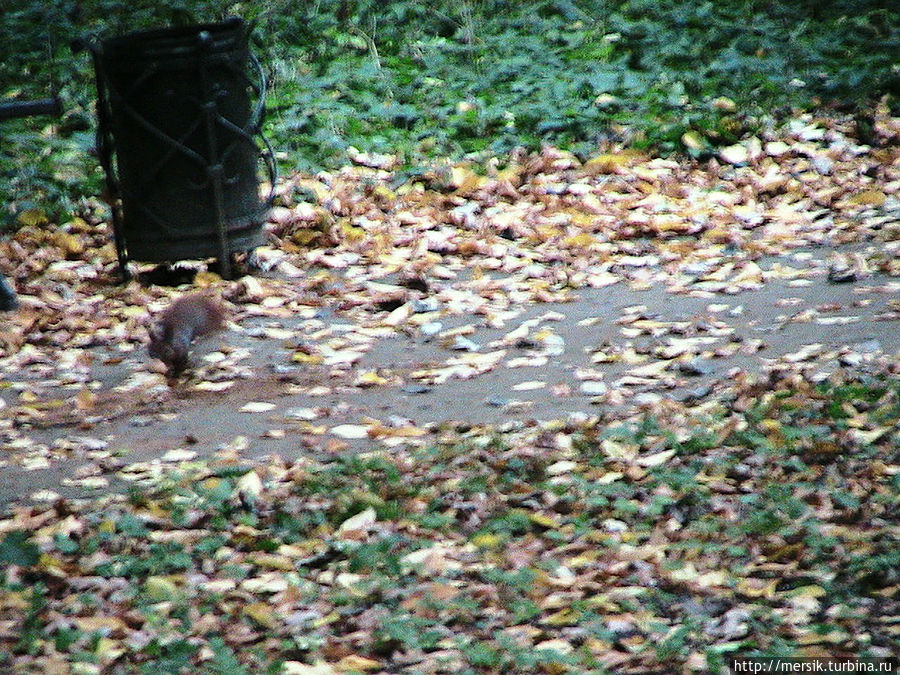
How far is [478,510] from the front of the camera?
4203 millimetres

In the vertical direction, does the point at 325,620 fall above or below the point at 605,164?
below

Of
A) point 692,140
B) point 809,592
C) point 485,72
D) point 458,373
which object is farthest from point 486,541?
point 485,72

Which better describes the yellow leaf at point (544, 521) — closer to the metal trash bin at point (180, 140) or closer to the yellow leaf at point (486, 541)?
the yellow leaf at point (486, 541)

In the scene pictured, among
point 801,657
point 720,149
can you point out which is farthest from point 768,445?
point 720,149

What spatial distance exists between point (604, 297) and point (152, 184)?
104 inches

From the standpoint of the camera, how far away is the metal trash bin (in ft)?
22.3

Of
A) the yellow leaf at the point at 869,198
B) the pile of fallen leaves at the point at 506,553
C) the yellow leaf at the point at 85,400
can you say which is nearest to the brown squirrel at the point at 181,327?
the yellow leaf at the point at 85,400

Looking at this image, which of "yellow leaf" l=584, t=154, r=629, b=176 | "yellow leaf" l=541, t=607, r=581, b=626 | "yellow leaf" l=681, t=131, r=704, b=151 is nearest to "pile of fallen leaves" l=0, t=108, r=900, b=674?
"yellow leaf" l=541, t=607, r=581, b=626

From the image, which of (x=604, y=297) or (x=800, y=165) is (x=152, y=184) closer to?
(x=604, y=297)

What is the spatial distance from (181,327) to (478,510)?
91.1 inches

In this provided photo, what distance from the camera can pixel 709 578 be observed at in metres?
3.66

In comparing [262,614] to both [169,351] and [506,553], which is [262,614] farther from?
[169,351]

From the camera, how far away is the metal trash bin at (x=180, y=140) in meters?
6.79

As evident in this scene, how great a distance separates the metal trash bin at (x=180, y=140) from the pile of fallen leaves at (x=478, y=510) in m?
0.32
